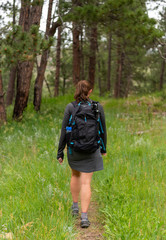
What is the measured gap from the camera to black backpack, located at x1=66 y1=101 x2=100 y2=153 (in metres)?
3.21

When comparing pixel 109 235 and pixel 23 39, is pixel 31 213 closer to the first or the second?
pixel 109 235

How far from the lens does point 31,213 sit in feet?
10.9

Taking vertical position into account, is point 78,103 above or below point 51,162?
above

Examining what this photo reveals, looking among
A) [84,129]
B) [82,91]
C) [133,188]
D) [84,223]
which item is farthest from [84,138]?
[133,188]

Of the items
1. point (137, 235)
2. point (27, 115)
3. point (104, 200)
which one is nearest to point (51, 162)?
point (104, 200)

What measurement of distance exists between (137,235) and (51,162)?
2657mm

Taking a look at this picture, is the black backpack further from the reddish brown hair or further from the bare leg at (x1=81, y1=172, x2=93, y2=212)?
the bare leg at (x1=81, y1=172, x2=93, y2=212)

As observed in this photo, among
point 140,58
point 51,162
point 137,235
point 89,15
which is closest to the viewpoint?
point 137,235

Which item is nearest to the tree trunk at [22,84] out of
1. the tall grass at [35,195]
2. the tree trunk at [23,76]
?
the tree trunk at [23,76]

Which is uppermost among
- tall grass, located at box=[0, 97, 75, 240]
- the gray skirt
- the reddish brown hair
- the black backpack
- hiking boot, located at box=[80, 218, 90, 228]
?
the reddish brown hair

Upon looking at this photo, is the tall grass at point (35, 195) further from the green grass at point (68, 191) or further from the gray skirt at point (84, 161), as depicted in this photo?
the gray skirt at point (84, 161)

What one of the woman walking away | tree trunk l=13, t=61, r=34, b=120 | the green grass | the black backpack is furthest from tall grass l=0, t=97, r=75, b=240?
tree trunk l=13, t=61, r=34, b=120

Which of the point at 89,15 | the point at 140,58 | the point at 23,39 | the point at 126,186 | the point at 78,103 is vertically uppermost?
the point at 140,58

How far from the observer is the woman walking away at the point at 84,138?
322 centimetres
